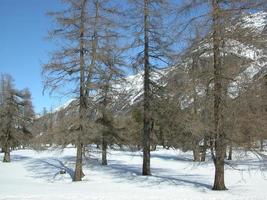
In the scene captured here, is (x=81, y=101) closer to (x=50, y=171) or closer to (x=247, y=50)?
(x=50, y=171)

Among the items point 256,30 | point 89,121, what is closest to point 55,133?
point 89,121

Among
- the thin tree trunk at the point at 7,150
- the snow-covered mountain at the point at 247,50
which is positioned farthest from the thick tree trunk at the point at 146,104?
the thin tree trunk at the point at 7,150

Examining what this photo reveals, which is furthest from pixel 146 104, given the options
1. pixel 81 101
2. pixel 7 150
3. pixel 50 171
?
pixel 7 150

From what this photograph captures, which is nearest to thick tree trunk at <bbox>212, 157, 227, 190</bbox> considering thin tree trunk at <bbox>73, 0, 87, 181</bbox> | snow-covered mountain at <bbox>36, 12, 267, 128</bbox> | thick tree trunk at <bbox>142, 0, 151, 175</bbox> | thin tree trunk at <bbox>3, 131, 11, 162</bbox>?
snow-covered mountain at <bbox>36, 12, 267, 128</bbox>

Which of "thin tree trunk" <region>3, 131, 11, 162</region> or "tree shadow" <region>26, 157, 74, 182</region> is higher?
"thin tree trunk" <region>3, 131, 11, 162</region>

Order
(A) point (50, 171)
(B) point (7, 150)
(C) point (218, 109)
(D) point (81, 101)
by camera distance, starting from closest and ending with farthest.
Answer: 1. (C) point (218, 109)
2. (D) point (81, 101)
3. (A) point (50, 171)
4. (B) point (7, 150)

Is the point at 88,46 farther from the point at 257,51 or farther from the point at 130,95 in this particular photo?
the point at 257,51

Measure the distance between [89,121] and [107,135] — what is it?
13.5m

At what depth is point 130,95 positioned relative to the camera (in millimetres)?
28797

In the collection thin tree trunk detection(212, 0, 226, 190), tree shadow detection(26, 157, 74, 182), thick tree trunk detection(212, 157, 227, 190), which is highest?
thin tree trunk detection(212, 0, 226, 190)

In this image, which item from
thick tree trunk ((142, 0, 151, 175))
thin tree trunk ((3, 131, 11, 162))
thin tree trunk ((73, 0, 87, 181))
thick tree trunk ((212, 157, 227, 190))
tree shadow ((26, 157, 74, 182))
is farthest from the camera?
thin tree trunk ((3, 131, 11, 162))

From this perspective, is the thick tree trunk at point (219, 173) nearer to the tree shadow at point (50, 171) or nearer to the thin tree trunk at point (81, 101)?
the thin tree trunk at point (81, 101)

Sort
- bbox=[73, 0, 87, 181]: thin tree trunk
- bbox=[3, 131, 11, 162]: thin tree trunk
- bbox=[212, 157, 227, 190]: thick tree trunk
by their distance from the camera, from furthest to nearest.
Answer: bbox=[3, 131, 11, 162]: thin tree trunk
bbox=[73, 0, 87, 181]: thin tree trunk
bbox=[212, 157, 227, 190]: thick tree trunk

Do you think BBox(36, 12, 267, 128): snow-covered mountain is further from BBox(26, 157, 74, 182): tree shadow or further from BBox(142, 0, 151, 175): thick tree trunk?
BBox(26, 157, 74, 182): tree shadow
